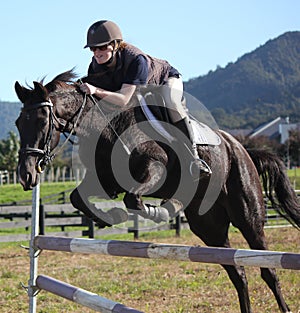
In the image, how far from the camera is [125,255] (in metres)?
3.83

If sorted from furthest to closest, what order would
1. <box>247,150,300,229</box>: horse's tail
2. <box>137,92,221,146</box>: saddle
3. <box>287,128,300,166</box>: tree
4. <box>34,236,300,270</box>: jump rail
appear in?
1. <box>287,128,300,166</box>: tree
2. <box>247,150,300,229</box>: horse's tail
3. <box>137,92,221,146</box>: saddle
4. <box>34,236,300,270</box>: jump rail

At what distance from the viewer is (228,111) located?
18600 cm

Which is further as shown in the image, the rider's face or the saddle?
the saddle

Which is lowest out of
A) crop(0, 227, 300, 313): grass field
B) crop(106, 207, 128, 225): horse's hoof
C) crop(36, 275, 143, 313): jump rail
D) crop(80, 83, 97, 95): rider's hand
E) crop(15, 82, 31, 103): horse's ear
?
crop(0, 227, 300, 313): grass field

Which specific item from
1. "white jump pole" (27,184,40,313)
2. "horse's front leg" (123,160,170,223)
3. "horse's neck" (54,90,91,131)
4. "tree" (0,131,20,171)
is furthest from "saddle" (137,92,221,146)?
"tree" (0,131,20,171)

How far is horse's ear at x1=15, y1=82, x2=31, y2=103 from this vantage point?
434 centimetres

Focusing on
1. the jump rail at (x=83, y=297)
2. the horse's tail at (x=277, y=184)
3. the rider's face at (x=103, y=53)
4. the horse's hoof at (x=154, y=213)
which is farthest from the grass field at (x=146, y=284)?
the rider's face at (x=103, y=53)

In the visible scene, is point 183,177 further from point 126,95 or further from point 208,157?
point 126,95

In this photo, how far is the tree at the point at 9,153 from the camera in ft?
167

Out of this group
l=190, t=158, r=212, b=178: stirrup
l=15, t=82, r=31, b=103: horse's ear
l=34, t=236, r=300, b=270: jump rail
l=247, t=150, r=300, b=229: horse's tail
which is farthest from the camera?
l=247, t=150, r=300, b=229: horse's tail

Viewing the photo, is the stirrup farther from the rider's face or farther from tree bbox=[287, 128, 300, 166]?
tree bbox=[287, 128, 300, 166]

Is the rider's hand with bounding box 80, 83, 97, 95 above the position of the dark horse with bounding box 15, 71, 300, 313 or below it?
above

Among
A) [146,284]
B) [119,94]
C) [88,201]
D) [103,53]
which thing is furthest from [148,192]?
[146,284]

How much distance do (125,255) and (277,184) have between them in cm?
287
